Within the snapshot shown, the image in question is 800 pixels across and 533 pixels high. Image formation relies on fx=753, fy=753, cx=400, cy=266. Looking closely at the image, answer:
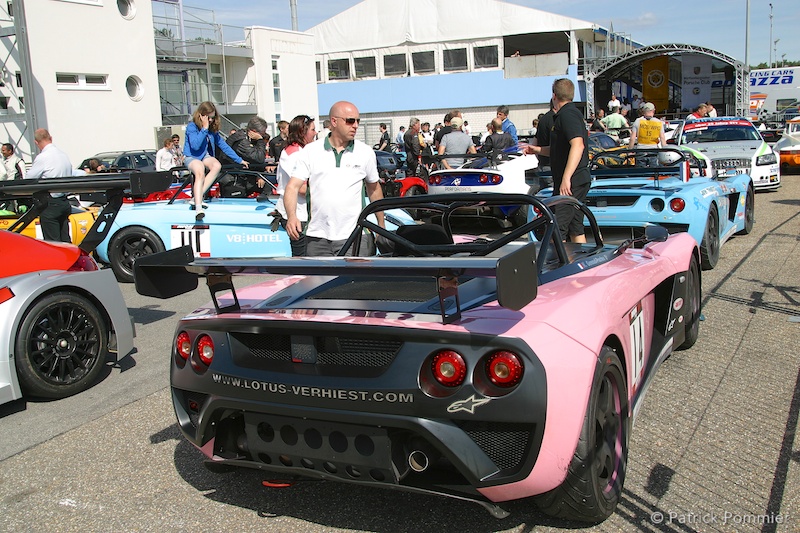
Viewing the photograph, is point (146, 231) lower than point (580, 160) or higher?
lower

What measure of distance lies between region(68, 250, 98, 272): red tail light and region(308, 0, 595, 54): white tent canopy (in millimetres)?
38867

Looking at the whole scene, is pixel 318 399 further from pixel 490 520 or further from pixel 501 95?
pixel 501 95

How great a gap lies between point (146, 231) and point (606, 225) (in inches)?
196

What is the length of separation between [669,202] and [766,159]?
875 centimetres

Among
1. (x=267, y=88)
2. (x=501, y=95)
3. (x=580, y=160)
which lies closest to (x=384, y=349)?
(x=580, y=160)

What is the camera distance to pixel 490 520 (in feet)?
9.54

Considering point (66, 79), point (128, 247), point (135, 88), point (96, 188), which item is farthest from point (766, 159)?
point (135, 88)

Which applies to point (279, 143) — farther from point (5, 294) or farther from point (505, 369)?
point (505, 369)

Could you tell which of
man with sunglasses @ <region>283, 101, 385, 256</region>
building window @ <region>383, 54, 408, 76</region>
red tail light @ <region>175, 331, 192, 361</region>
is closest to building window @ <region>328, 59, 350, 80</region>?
building window @ <region>383, 54, 408, 76</region>

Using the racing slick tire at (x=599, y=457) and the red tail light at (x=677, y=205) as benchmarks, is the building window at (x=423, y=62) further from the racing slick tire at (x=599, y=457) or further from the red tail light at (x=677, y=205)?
the racing slick tire at (x=599, y=457)

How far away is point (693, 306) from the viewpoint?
15.9 ft

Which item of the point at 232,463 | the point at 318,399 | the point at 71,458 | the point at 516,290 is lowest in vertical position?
the point at 71,458

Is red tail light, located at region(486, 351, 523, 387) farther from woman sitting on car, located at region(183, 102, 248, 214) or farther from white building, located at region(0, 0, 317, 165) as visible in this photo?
white building, located at region(0, 0, 317, 165)

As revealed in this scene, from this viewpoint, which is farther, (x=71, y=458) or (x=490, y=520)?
(x=71, y=458)
